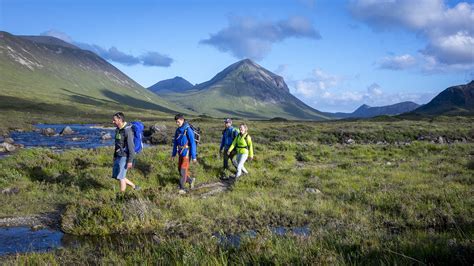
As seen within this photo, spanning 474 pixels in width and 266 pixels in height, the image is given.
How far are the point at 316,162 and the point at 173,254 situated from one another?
17.1m

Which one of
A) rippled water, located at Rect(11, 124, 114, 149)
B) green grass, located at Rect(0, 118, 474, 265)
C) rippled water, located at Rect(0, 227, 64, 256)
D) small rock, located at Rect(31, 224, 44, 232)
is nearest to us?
green grass, located at Rect(0, 118, 474, 265)

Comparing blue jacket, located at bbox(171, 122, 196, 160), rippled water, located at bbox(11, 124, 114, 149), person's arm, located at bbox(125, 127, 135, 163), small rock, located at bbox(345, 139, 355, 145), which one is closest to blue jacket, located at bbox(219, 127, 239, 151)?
blue jacket, located at bbox(171, 122, 196, 160)

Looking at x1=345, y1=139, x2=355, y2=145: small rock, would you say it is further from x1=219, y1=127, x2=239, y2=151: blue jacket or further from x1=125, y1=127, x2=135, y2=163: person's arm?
x1=125, y1=127, x2=135, y2=163: person's arm

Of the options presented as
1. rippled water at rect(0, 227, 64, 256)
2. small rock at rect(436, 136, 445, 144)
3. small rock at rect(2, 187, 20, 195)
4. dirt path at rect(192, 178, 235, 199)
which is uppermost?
small rock at rect(436, 136, 445, 144)

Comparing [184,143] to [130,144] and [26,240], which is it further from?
[26,240]

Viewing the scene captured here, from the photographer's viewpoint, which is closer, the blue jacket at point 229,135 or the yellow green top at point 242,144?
the yellow green top at point 242,144

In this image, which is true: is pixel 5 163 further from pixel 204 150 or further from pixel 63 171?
pixel 204 150

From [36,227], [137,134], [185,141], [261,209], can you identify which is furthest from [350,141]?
[36,227]

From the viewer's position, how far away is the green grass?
5.49 metres

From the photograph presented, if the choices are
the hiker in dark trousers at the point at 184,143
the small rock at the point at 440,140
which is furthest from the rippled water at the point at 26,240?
the small rock at the point at 440,140

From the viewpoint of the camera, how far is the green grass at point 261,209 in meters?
5.49

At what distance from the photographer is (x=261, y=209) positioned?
11.1m

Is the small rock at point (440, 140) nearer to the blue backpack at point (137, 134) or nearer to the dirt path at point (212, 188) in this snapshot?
the dirt path at point (212, 188)

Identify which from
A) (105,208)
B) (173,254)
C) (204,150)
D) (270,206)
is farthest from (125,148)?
(204,150)
